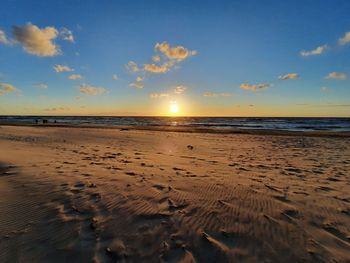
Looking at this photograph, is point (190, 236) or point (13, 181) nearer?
point (190, 236)

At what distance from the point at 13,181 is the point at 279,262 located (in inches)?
268

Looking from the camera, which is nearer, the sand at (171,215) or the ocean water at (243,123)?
the sand at (171,215)

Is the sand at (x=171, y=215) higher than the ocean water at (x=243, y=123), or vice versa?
the sand at (x=171, y=215)

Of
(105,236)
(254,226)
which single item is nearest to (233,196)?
(254,226)

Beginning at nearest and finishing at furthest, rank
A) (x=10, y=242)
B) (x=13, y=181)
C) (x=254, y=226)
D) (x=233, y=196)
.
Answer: (x=10, y=242) → (x=254, y=226) → (x=233, y=196) → (x=13, y=181)

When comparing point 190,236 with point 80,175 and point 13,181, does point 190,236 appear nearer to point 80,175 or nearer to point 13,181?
point 80,175

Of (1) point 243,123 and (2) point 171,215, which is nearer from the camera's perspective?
(2) point 171,215

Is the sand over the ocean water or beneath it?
over

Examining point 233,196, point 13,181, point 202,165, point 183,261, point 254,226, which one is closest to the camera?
point 183,261

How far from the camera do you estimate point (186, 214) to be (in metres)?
4.30

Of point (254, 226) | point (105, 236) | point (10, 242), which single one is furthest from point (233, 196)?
point (10, 242)

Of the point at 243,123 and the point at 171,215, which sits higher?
the point at 171,215

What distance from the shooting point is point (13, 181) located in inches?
241

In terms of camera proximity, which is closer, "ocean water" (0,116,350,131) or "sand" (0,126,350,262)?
"sand" (0,126,350,262)
